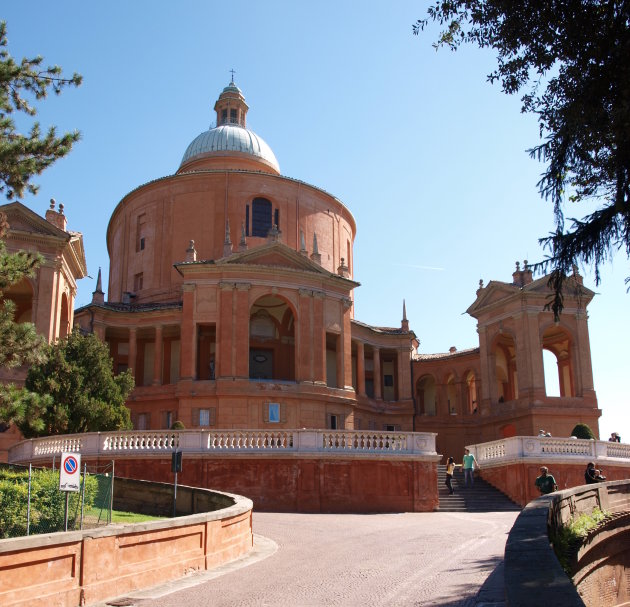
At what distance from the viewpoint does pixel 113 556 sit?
1209cm

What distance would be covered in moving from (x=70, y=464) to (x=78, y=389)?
17.1m

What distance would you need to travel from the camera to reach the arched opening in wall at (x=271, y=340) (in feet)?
141

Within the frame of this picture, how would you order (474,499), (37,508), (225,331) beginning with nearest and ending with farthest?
(37,508)
(474,499)
(225,331)

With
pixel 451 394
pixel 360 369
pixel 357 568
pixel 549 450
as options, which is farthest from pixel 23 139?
pixel 451 394

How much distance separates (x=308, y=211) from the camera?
163ft

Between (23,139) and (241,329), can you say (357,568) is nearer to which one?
(23,139)

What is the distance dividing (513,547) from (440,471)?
2416 centimetres

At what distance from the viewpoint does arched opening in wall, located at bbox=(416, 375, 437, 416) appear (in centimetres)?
5941

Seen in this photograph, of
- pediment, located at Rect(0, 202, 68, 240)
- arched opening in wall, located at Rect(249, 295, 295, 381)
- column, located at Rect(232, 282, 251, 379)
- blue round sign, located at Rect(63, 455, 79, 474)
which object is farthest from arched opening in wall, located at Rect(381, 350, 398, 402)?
blue round sign, located at Rect(63, 455, 79, 474)

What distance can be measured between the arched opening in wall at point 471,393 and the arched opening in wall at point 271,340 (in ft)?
51.1

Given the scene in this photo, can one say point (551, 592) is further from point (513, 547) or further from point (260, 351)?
point (260, 351)

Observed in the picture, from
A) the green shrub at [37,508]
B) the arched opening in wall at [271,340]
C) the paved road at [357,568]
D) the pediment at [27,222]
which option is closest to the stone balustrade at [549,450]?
the paved road at [357,568]

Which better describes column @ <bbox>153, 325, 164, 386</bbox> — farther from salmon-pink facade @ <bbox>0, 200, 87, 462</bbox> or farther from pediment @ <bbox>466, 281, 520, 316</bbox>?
pediment @ <bbox>466, 281, 520, 316</bbox>

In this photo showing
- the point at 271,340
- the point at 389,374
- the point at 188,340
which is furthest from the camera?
the point at 389,374
